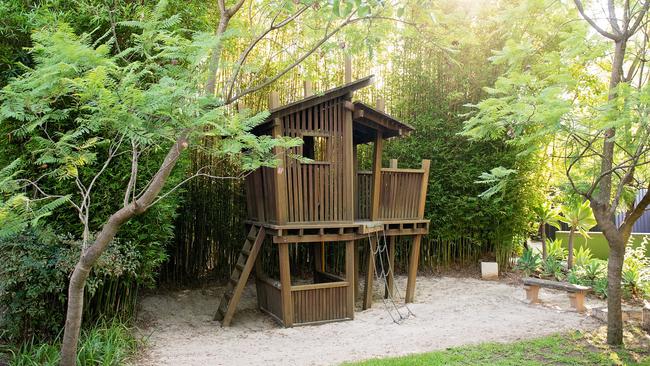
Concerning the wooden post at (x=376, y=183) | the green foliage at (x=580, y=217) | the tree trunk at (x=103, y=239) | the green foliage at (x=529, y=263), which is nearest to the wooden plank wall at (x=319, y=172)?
the wooden post at (x=376, y=183)

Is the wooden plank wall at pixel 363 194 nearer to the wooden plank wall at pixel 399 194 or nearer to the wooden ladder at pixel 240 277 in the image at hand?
the wooden plank wall at pixel 399 194

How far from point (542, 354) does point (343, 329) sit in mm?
2294

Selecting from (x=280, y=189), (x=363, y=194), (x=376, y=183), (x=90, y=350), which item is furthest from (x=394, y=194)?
(x=90, y=350)

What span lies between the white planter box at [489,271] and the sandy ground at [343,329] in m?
1.21

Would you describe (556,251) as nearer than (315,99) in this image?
No

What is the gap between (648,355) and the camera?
15.4 feet

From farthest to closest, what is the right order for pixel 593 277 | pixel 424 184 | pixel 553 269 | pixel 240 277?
pixel 553 269
pixel 593 277
pixel 424 184
pixel 240 277

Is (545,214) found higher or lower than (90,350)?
higher

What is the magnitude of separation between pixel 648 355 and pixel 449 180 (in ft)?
17.2

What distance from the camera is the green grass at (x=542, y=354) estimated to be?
4410 millimetres

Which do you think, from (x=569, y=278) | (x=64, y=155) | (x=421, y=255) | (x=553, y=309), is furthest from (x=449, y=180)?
(x=64, y=155)

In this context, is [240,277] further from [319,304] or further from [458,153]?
[458,153]

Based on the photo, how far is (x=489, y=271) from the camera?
9.20 m

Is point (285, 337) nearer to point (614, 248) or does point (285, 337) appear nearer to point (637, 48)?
point (614, 248)
